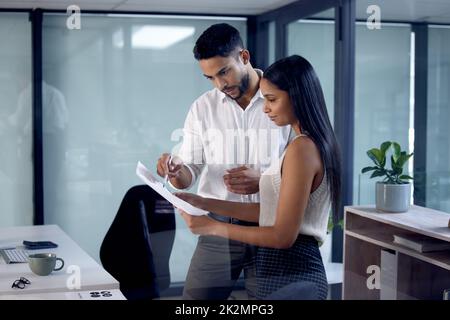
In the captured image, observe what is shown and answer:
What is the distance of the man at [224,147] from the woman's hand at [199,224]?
0.7 inches

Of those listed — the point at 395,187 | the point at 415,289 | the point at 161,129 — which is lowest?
the point at 415,289

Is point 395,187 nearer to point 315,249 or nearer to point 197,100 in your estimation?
point 315,249

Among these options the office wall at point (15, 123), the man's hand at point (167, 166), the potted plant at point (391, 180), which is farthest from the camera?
the potted plant at point (391, 180)

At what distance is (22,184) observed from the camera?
1484 mm

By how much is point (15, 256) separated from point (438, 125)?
1.19m

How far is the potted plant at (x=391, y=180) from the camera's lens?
1.62 meters

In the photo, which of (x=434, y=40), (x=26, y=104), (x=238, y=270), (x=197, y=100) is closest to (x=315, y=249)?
(x=238, y=270)

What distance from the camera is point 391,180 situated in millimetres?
1639

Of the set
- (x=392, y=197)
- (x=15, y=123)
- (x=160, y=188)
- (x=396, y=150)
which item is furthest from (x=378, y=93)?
(x=15, y=123)

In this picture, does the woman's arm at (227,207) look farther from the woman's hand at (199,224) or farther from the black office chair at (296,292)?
the black office chair at (296,292)

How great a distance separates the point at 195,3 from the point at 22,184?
0.57 m

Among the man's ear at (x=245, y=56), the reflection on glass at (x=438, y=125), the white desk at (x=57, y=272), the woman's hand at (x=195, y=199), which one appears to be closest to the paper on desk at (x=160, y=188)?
the woman's hand at (x=195, y=199)

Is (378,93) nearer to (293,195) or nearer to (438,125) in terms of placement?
(438,125)

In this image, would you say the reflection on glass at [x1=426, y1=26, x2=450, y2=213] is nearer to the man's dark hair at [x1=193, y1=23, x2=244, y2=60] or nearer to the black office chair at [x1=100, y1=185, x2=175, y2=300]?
the man's dark hair at [x1=193, y1=23, x2=244, y2=60]
